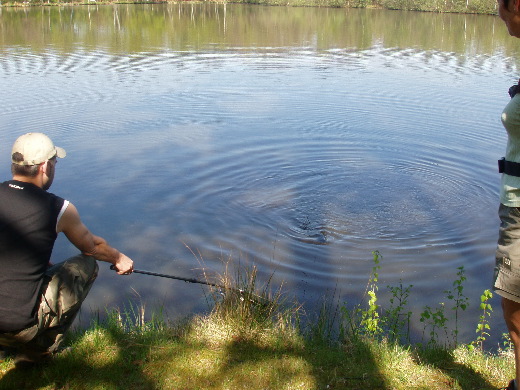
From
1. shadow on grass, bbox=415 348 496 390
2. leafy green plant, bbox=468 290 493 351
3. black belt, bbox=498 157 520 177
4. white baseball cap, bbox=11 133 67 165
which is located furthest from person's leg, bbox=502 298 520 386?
white baseball cap, bbox=11 133 67 165

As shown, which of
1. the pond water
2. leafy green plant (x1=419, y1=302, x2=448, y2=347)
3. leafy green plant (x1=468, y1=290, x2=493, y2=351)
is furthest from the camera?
the pond water

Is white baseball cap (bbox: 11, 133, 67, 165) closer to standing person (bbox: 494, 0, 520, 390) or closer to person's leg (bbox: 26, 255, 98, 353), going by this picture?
person's leg (bbox: 26, 255, 98, 353)

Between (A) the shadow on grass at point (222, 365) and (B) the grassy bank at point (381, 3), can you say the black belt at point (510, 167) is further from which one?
(B) the grassy bank at point (381, 3)

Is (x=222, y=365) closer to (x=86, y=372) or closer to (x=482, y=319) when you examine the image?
(x=86, y=372)

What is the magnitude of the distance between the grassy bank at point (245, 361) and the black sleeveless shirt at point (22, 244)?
0.47m

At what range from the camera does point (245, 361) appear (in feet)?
12.3

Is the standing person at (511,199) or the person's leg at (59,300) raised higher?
the standing person at (511,199)

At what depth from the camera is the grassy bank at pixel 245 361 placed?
11.5 ft

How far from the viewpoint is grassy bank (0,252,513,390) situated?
11.5 ft

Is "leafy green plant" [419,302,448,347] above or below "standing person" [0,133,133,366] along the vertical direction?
below

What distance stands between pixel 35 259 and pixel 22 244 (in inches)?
4.8

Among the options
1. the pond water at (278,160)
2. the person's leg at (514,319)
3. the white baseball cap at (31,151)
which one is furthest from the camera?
the pond water at (278,160)

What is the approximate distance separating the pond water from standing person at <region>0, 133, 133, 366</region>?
217 centimetres

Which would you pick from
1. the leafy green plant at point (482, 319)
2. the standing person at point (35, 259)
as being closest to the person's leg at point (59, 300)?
the standing person at point (35, 259)
